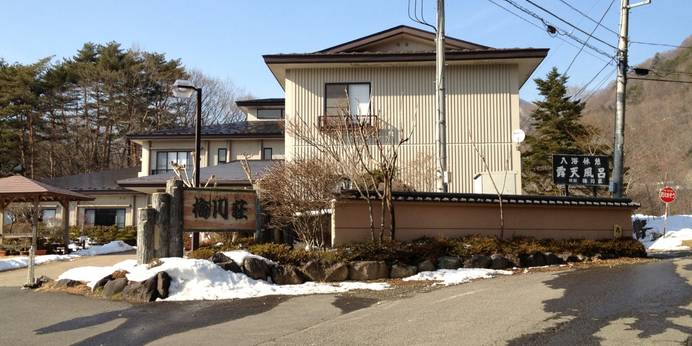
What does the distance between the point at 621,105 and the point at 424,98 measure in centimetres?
628

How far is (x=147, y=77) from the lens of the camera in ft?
155

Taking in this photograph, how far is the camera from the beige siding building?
66.0 ft

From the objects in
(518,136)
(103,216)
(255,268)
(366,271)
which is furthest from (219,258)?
(103,216)

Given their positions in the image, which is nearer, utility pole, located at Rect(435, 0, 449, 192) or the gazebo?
utility pole, located at Rect(435, 0, 449, 192)

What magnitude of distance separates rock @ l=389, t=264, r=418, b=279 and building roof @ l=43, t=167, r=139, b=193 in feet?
77.5

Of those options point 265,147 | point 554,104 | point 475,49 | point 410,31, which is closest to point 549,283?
point 475,49

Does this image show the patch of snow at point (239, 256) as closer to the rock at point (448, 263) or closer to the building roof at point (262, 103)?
the rock at point (448, 263)

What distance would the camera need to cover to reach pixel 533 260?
42.4ft

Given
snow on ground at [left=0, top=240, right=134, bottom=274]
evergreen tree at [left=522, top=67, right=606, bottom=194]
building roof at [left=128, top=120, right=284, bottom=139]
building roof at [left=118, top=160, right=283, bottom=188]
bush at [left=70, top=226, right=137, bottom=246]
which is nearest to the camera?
snow on ground at [left=0, top=240, right=134, bottom=274]

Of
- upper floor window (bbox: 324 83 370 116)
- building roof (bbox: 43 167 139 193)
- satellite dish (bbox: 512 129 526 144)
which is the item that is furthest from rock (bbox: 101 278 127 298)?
building roof (bbox: 43 167 139 193)

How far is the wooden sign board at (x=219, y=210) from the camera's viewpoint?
12.2 meters

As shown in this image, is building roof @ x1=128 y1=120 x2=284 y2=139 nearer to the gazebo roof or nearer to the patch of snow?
the gazebo roof

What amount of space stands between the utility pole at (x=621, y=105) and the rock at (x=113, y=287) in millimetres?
13406

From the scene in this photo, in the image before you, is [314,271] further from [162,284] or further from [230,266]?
[162,284]
